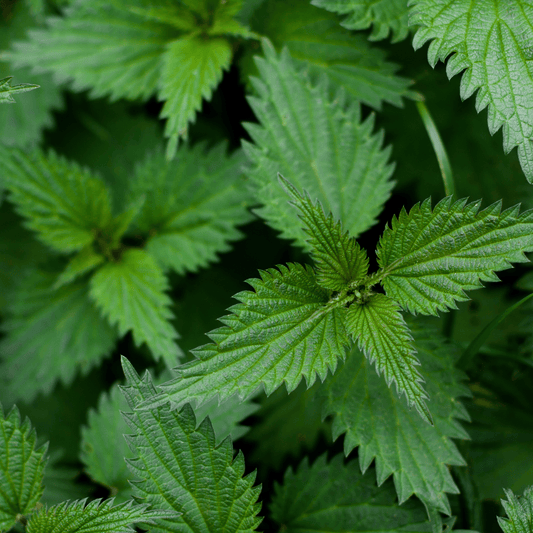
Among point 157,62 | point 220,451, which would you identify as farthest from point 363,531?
point 157,62

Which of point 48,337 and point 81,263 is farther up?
point 81,263

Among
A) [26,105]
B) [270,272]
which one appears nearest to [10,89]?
[270,272]

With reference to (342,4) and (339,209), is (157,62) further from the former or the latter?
(339,209)

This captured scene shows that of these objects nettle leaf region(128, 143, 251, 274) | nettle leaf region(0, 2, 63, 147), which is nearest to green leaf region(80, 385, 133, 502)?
nettle leaf region(128, 143, 251, 274)

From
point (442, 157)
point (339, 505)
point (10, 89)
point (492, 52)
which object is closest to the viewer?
point (10, 89)

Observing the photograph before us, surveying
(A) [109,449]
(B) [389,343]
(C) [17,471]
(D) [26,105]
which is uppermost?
(D) [26,105]

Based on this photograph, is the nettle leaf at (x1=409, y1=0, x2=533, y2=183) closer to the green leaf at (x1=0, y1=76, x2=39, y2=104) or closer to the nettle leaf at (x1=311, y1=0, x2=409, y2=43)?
the nettle leaf at (x1=311, y1=0, x2=409, y2=43)

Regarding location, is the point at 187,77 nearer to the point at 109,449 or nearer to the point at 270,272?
the point at 270,272

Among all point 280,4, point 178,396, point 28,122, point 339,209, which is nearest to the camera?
point 178,396
